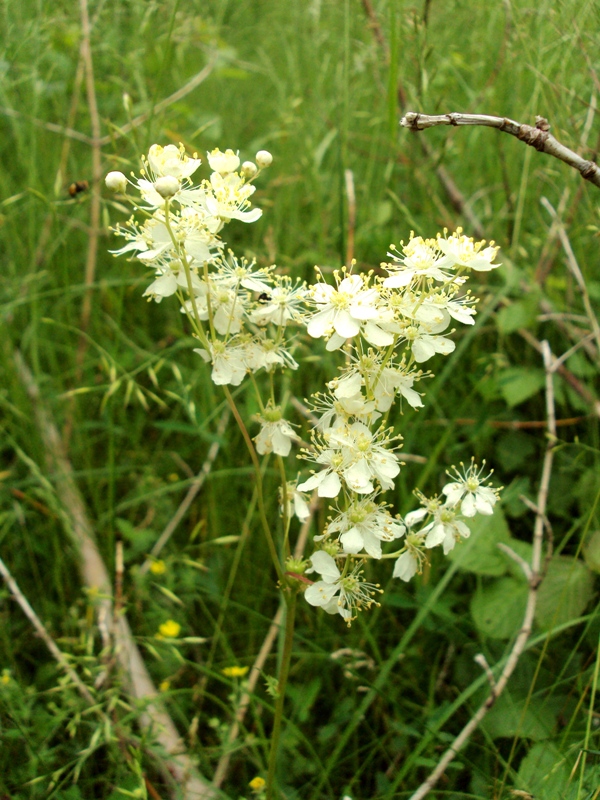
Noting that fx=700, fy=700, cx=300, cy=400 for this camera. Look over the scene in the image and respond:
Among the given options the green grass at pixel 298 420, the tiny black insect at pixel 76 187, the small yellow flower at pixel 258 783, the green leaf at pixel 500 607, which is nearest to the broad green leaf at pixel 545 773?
the green grass at pixel 298 420

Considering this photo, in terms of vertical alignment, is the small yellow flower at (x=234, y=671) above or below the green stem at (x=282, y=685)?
below

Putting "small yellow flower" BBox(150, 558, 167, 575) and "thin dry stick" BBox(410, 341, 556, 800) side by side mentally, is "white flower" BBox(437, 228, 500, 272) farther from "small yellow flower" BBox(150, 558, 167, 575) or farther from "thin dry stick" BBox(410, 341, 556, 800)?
"small yellow flower" BBox(150, 558, 167, 575)

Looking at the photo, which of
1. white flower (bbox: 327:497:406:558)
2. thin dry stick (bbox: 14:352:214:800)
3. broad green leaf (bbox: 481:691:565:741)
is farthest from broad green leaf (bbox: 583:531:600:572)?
thin dry stick (bbox: 14:352:214:800)

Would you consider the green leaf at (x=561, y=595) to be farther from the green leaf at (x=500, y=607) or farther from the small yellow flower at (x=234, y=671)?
the small yellow flower at (x=234, y=671)

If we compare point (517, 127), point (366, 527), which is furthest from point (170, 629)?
point (517, 127)

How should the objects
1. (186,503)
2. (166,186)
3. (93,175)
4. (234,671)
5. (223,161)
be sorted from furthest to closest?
(93,175)
(186,503)
(234,671)
(223,161)
(166,186)

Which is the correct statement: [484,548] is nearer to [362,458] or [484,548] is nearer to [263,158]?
[362,458]
